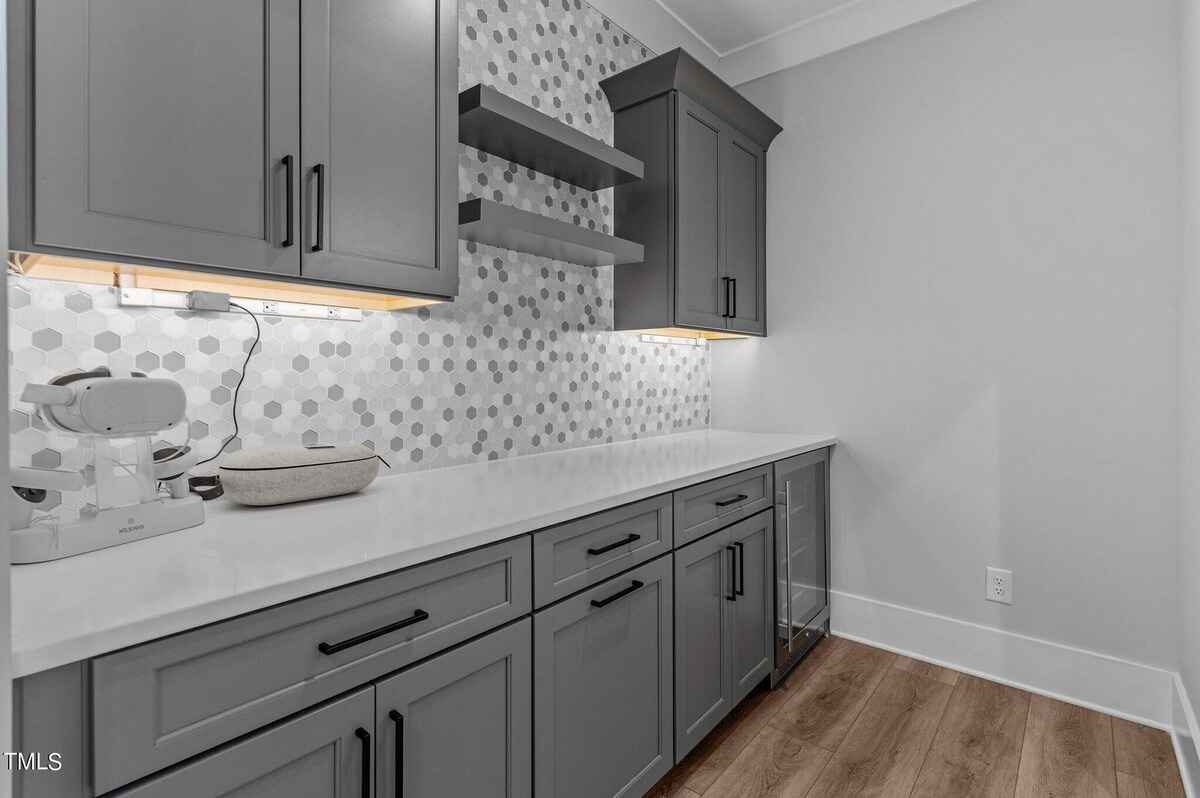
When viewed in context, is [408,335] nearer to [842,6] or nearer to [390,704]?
[390,704]

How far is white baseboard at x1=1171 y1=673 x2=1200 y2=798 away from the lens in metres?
1.72

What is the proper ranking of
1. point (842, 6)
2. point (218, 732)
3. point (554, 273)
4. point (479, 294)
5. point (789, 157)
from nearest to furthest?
point (218, 732)
point (479, 294)
point (554, 273)
point (842, 6)
point (789, 157)

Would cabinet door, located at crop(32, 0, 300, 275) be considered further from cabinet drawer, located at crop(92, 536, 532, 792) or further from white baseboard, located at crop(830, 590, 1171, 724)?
white baseboard, located at crop(830, 590, 1171, 724)

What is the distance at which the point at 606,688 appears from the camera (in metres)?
1.49

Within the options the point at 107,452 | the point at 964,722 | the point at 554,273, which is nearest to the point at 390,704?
the point at 107,452

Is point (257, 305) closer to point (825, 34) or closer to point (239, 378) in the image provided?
point (239, 378)

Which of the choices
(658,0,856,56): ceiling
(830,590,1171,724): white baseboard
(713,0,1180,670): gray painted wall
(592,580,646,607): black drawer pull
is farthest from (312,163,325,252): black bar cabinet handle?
(830,590,1171,724): white baseboard

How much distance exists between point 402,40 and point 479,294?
0.78 meters

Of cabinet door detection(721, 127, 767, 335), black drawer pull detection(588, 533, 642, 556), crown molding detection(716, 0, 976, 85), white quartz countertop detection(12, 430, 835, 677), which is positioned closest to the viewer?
white quartz countertop detection(12, 430, 835, 677)

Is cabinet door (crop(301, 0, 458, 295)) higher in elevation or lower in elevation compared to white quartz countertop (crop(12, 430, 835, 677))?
higher

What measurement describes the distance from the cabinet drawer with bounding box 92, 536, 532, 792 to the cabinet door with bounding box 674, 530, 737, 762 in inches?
28.9

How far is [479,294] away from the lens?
6.76ft

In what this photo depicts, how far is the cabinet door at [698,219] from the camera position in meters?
2.40

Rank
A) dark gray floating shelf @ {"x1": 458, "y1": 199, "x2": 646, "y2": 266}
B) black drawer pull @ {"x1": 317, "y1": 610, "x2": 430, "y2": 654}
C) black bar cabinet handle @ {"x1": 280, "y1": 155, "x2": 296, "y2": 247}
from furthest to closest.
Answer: dark gray floating shelf @ {"x1": 458, "y1": 199, "x2": 646, "y2": 266}, black bar cabinet handle @ {"x1": 280, "y1": 155, "x2": 296, "y2": 247}, black drawer pull @ {"x1": 317, "y1": 610, "x2": 430, "y2": 654}
